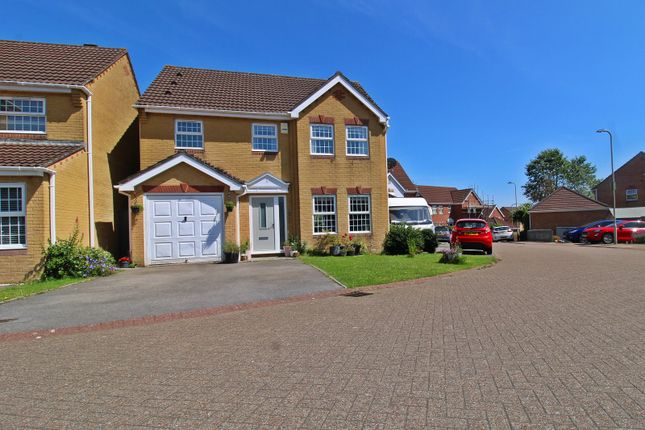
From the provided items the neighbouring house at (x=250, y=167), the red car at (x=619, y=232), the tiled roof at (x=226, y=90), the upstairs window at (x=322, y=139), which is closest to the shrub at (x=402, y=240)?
the neighbouring house at (x=250, y=167)

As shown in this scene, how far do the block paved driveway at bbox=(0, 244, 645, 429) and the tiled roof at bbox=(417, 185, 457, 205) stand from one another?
65.9m

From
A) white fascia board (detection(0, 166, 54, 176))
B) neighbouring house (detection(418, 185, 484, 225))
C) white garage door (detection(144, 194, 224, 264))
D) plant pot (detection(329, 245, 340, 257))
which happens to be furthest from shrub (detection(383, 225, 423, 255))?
neighbouring house (detection(418, 185, 484, 225))

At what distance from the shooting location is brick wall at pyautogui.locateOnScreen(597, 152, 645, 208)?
5369 centimetres

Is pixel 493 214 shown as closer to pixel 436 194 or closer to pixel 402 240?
pixel 436 194

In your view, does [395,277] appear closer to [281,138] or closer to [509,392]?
[509,392]

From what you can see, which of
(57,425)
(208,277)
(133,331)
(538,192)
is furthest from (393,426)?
(538,192)

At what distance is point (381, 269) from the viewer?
12758mm

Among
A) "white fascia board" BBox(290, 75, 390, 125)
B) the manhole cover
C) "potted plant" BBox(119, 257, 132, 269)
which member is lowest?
the manhole cover

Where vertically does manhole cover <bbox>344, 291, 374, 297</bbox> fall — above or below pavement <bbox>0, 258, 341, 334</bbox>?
below

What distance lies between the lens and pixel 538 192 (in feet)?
316

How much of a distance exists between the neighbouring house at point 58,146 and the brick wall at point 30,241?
2 centimetres

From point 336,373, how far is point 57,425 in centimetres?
256

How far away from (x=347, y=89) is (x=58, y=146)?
1190 centimetres

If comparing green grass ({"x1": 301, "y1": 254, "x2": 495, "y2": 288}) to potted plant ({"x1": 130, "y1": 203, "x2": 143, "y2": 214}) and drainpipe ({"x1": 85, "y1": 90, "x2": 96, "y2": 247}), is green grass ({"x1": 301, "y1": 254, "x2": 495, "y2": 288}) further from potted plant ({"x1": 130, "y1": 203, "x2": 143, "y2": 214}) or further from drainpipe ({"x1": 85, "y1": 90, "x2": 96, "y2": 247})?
drainpipe ({"x1": 85, "y1": 90, "x2": 96, "y2": 247})
